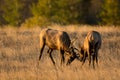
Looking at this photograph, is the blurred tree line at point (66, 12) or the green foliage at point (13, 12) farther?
the green foliage at point (13, 12)

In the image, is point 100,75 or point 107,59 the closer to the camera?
point 100,75

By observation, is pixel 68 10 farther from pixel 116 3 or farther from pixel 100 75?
pixel 100 75

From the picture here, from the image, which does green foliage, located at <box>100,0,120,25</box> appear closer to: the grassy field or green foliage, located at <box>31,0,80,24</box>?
green foliage, located at <box>31,0,80,24</box>

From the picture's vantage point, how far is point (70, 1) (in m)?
51.2

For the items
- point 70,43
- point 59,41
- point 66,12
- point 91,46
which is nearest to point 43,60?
point 59,41

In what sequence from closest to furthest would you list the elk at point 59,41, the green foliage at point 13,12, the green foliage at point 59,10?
the elk at point 59,41 < the green foliage at point 59,10 < the green foliage at point 13,12

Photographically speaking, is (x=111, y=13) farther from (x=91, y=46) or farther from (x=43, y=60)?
(x=91, y=46)

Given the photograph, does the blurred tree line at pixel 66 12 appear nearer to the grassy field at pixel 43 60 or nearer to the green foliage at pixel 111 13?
the green foliage at pixel 111 13

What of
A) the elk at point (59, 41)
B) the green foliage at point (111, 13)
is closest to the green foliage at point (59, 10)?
the green foliage at point (111, 13)

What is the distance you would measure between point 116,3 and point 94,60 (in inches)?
1321

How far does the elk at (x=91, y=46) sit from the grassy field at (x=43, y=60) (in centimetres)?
37

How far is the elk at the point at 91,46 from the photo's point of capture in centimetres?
1568

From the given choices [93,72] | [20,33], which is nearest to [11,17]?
[20,33]

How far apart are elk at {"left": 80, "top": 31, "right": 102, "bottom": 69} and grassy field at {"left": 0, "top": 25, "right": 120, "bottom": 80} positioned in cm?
37
